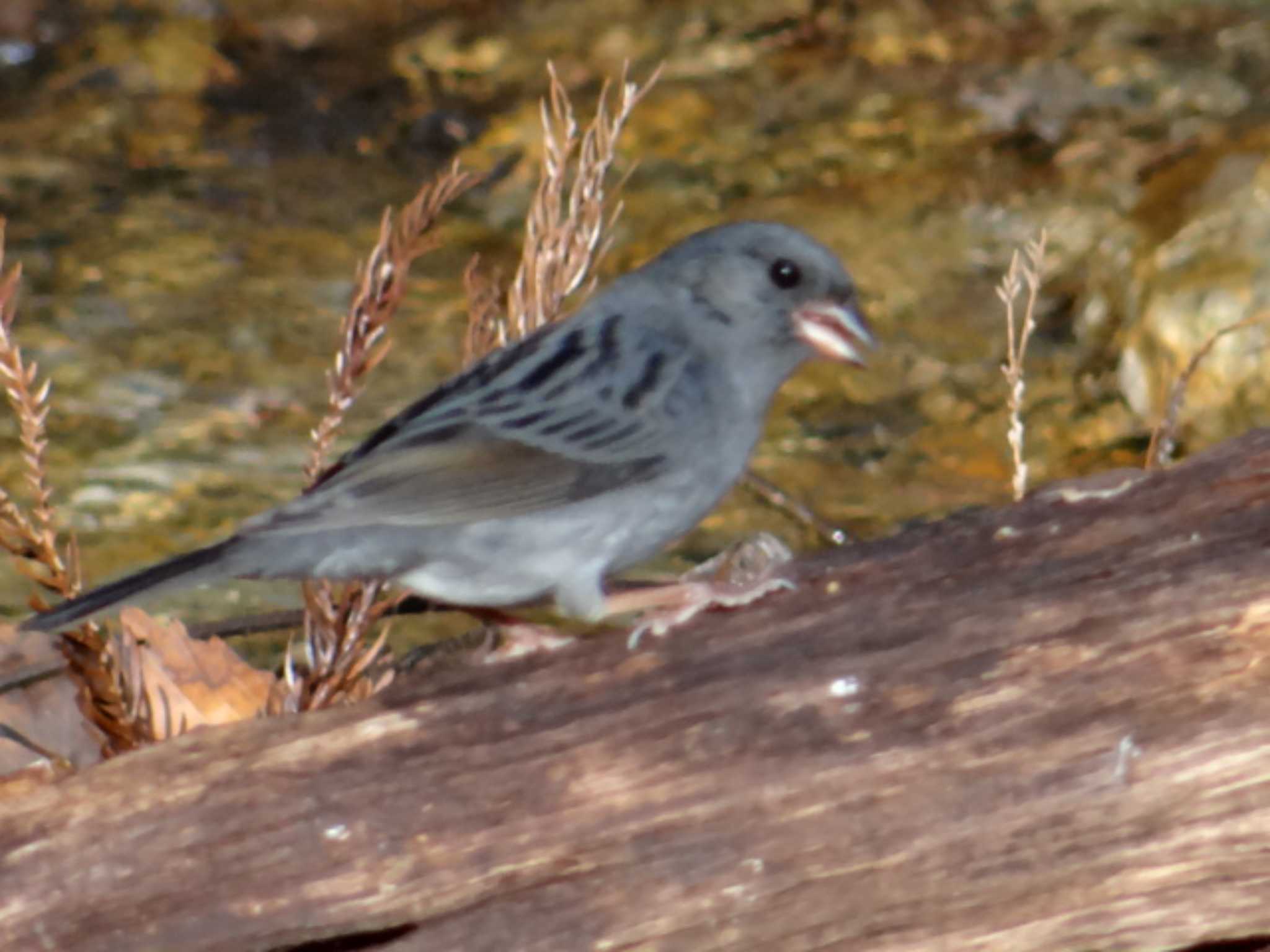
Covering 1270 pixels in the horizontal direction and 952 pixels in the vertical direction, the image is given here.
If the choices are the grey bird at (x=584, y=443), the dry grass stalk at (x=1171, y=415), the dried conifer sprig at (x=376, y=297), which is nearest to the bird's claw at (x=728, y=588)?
the grey bird at (x=584, y=443)

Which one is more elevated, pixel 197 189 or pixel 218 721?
pixel 197 189

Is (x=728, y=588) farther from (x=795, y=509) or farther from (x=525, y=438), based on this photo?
(x=795, y=509)

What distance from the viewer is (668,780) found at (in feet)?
8.17

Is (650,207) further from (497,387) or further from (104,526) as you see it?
(497,387)

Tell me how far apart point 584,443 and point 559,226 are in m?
0.54

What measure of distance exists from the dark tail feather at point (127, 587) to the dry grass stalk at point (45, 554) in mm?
147

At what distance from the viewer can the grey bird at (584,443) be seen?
2.81 metres

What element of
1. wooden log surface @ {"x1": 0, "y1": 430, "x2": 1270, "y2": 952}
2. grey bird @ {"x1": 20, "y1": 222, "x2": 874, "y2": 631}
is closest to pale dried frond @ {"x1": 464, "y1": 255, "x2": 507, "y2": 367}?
grey bird @ {"x1": 20, "y1": 222, "x2": 874, "y2": 631}

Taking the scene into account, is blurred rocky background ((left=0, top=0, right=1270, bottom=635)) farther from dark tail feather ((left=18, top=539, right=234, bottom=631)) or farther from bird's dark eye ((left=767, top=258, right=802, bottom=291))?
dark tail feather ((left=18, top=539, right=234, bottom=631))

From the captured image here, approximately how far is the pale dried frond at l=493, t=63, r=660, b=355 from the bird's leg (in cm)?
56

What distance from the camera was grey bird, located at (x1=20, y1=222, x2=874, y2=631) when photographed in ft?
9.21

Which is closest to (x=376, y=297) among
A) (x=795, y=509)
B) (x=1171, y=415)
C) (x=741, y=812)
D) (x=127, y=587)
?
(x=127, y=587)

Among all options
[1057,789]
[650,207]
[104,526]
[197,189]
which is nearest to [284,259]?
[197,189]

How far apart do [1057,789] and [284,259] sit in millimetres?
3720
